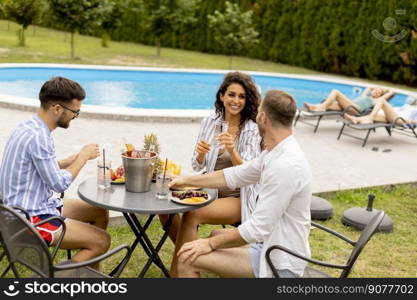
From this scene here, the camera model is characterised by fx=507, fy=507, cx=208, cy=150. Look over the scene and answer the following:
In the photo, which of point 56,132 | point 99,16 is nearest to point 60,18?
point 99,16

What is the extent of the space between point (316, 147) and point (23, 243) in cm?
601

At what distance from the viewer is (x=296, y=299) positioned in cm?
255

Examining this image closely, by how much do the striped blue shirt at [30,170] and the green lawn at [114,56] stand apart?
1467cm

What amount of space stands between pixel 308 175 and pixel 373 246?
2.11 m

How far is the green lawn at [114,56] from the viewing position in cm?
1775

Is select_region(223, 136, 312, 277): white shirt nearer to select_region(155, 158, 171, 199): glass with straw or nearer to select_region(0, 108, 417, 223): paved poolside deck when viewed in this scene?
select_region(155, 158, 171, 199): glass with straw

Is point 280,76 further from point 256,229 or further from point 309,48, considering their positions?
point 256,229

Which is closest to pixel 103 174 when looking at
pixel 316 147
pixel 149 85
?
pixel 316 147

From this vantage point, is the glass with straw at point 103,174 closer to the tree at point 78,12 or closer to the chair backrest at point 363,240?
the chair backrest at point 363,240

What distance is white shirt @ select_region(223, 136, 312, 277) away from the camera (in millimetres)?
2457

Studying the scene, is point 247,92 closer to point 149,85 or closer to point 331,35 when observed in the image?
point 149,85

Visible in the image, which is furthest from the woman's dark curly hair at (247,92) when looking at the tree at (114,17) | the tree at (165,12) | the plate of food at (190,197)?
the tree at (114,17)

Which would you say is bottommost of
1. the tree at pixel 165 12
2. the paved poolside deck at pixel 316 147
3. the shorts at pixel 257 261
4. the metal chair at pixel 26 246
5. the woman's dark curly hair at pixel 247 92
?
the paved poolside deck at pixel 316 147

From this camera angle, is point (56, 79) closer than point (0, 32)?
Yes
